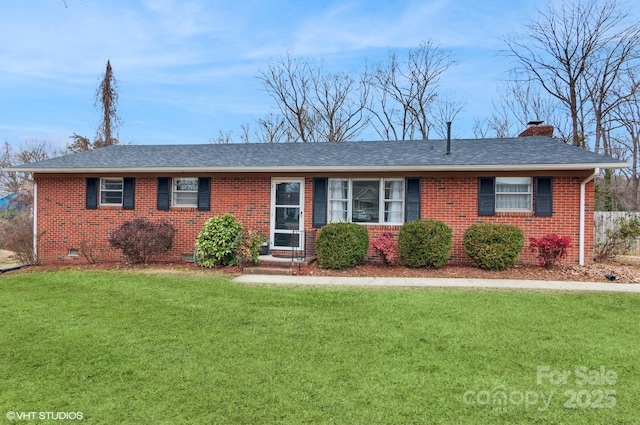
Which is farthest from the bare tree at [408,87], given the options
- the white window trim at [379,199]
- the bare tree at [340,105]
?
the white window trim at [379,199]

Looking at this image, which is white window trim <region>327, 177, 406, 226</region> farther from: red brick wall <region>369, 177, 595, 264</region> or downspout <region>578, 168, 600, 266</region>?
downspout <region>578, 168, 600, 266</region>

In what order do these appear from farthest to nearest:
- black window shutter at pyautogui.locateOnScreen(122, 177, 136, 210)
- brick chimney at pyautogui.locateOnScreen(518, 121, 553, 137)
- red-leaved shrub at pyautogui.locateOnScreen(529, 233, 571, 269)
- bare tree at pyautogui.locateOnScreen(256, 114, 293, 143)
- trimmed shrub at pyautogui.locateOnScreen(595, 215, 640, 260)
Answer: bare tree at pyautogui.locateOnScreen(256, 114, 293, 143) < brick chimney at pyautogui.locateOnScreen(518, 121, 553, 137) < black window shutter at pyautogui.locateOnScreen(122, 177, 136, 210) < trimmed shrub at pyautogui.locateOnScreen(595, 215, 640, 260) < red-leaved shrub at pyautogui.locateOnScreen(529, 233, 571, 269)

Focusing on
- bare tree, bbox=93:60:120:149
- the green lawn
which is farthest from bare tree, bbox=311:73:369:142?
the green lawn

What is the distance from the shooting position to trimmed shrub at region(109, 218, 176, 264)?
10.3 m

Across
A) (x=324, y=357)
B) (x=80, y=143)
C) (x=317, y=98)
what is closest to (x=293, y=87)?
(x=317, y=98)

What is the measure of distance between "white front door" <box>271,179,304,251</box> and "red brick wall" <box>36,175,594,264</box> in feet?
0.60

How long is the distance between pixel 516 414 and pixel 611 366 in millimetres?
1610

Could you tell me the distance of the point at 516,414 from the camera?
9.77 feet

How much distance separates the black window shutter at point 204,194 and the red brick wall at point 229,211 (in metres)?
0.11

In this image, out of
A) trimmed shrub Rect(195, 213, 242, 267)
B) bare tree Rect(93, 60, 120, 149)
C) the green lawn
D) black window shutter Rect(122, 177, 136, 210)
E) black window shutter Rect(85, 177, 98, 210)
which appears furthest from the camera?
bare tree Rect(93, 60, 120, 149)

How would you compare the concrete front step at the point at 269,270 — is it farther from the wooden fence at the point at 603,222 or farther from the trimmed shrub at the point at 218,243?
the wooden fence at the point at 603,222

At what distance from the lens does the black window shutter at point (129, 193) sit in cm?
1173

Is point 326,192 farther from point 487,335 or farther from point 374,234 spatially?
point 487,335

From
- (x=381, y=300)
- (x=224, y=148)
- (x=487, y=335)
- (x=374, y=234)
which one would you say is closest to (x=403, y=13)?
(x=224, y=148)
